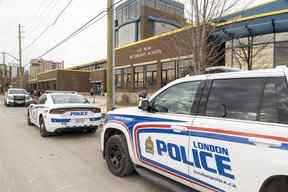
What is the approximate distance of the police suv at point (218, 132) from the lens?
256 centimetres

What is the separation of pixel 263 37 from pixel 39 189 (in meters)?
17.2

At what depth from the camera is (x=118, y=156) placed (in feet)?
16.4

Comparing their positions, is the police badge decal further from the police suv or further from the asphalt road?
the asphalt road

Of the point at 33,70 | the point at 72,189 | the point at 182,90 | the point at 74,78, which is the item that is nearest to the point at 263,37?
the point at 182,90

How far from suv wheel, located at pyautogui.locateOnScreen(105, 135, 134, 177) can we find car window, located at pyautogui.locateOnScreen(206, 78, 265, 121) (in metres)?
2.05

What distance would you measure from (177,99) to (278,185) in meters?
1.78

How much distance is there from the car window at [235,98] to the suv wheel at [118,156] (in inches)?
80.7

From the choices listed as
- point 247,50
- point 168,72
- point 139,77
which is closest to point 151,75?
point 139,77

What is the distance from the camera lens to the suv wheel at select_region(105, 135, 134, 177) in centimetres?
473

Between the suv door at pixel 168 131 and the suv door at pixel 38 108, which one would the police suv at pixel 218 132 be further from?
the suv door at pixel 38 108

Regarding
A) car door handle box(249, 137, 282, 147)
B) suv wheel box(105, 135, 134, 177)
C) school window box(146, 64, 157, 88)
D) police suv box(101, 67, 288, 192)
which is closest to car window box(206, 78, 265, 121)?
police suv box(101, 67, 288, 192)

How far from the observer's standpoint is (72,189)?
4.25m

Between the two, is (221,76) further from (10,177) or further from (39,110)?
(39,110)

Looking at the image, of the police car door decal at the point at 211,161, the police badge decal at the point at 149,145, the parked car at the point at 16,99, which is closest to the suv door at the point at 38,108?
the police badge decal at the point at 149,145
